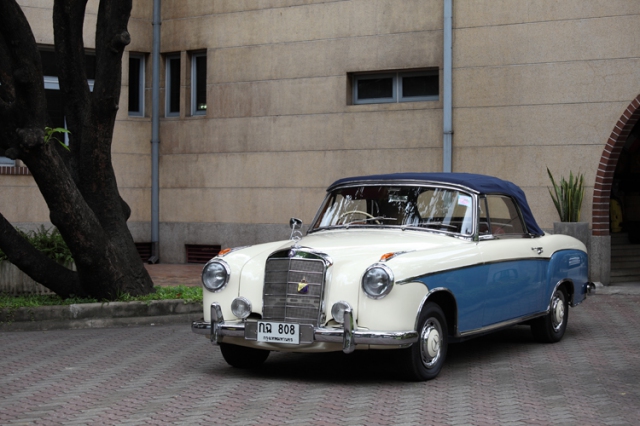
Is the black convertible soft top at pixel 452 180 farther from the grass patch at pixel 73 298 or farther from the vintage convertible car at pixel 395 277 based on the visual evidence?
the grass patch at pixel 73 298

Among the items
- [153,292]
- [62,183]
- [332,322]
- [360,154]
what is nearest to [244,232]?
[360,154]

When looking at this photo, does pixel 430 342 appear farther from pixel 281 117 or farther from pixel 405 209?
pixel 281 117

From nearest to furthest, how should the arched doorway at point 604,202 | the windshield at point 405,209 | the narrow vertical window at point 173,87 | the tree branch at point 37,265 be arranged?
the windshield at point 405,209 < the tree branch at point 37,265 < the arched doorway at point 604,202 < the narrow vertical window at point 173,87

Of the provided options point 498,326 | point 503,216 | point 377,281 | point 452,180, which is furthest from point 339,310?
point 503,216

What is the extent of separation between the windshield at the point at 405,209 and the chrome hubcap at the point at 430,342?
3.62 feet

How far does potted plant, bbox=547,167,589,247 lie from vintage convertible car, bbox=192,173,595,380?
5232 millimetres

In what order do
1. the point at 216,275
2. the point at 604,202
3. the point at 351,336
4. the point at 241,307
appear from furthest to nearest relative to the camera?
the point at 604,202 < the point at 216,275 < the point at 241,307 < the point at 351,336

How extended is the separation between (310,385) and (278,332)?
Answer: 48 cm

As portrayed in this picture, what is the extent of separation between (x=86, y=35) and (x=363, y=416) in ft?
44.2

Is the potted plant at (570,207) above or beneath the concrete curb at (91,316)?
above

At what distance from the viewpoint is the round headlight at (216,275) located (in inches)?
301

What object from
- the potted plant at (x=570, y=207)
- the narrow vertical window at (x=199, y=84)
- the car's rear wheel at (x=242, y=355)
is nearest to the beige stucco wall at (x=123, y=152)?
the narrow vertical window at (x=199, y=84)

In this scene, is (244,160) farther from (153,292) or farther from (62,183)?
(62,183)

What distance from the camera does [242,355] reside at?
7898 millimetres
